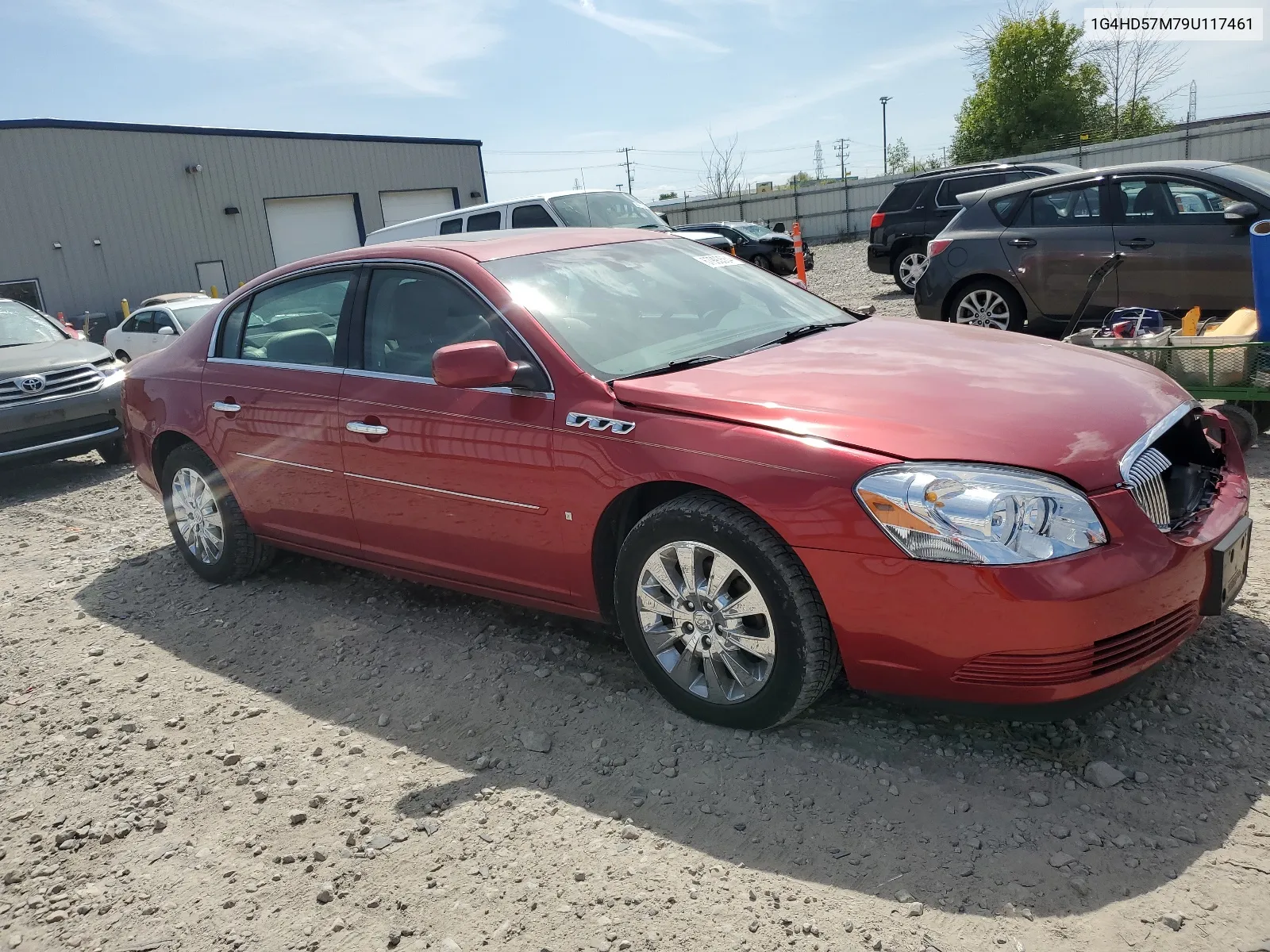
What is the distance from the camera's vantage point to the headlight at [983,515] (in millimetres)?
2537

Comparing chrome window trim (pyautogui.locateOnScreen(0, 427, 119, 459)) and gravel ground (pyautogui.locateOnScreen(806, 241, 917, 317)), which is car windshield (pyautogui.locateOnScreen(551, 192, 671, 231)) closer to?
Result: gravel ground (pyautogui.locateOnScreen(806, 241, 917, 317))

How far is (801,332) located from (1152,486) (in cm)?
144

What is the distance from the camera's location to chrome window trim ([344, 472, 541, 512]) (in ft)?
11.5

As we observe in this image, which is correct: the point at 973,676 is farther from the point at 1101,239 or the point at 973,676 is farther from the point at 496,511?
the point at 1101,239

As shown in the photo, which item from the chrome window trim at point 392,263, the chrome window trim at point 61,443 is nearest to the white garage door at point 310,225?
the chrome window trim at point 61,443

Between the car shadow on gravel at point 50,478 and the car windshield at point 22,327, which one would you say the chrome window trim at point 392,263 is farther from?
the car windshield at point 22,327

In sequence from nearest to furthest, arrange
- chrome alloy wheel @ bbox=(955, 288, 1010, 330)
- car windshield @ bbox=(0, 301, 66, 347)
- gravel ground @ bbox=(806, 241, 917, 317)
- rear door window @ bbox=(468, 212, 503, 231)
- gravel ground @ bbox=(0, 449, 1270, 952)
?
1. gravel ground @ bbox=(0, 449, 1270, 952)
2. chrome alloy wheel @ bbox=(955, 288, 1010, 330)
3. car windshield @ bbox=(0, 301, 66, 347)
4. rear door window @ bbox=(468, 212, 503, 231)
5. gravel ground @ bbox=(806, 241, 917, 317)

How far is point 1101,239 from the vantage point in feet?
24.9

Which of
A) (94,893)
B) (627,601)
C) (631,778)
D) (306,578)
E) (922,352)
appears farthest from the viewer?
(306,578)

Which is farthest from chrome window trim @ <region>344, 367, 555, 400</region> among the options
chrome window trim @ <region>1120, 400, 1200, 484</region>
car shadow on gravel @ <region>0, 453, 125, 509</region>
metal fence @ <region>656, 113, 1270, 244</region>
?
metal fence @ <region>656, 113, 1270, 244</region>

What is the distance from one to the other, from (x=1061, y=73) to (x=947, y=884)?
44.8 metres

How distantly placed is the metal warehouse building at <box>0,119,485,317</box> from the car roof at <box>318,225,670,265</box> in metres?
22.3

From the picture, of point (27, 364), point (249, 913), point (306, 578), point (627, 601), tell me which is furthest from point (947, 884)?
point (27, 364)

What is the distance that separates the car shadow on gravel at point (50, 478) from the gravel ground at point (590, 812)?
4.67 m
